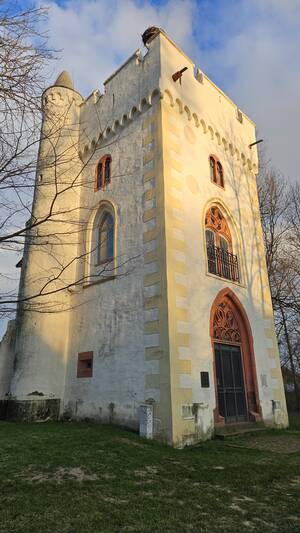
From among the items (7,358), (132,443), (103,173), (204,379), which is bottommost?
(132,443)

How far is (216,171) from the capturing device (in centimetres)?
1253

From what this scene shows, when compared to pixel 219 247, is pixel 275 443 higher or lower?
lower

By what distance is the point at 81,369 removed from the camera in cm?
1055

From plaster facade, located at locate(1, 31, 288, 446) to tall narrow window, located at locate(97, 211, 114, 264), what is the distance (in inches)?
14.8

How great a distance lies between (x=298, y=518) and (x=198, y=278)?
631 cm

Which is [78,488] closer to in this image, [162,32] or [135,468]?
[135,468]

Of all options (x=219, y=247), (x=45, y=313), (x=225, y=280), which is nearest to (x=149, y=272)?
(x=225, y=280)

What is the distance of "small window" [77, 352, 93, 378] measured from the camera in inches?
403

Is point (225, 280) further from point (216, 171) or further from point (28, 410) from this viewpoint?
point (28, 410)

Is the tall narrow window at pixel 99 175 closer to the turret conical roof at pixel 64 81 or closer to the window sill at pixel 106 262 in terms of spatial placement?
the window sill at pixel 106 262

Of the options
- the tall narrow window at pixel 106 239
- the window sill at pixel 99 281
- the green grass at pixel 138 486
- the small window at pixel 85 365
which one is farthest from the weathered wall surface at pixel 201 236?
the small window at pixel 85 365

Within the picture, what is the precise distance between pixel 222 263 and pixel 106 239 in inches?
154

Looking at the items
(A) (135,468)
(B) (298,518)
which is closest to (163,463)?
(A) (135,468)

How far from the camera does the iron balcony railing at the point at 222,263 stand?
1076cm
